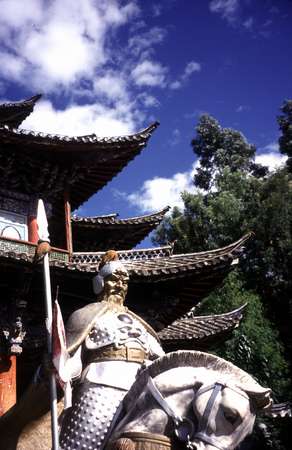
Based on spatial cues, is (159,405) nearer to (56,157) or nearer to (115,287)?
(115,287)

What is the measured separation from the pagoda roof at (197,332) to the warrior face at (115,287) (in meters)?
7.92

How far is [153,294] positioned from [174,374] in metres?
7.90

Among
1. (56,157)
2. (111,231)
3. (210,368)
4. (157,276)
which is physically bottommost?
(210,368)

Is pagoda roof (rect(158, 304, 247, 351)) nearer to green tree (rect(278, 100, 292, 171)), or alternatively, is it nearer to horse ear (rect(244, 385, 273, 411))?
horse ear (rect(244, 385, 273, 411))

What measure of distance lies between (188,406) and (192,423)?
0.33 feet

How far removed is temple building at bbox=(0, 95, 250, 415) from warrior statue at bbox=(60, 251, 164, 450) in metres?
5.21

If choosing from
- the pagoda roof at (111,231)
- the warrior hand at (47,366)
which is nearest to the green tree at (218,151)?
the pagoda roof at (111,231)

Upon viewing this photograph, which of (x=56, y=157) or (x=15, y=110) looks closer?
(x=56, y=157)

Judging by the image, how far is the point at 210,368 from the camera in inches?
126

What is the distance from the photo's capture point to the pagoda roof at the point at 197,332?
12258 millimetres

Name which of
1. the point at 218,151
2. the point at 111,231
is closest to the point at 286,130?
the point at 218,151

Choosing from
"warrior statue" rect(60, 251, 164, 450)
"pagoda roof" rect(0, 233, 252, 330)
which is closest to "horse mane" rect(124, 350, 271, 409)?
"warrior statue" rect(60, 251, 164, 450)

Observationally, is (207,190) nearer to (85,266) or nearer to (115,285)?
(85,266)

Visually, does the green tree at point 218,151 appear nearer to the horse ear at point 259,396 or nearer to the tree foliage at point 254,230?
the tree foliage at point 254,230
